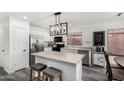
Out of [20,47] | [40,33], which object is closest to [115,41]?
[40,33]

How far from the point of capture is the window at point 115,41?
4.04m

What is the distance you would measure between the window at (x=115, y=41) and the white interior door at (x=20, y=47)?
4.16 metres

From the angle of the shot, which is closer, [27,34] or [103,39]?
[27,34]

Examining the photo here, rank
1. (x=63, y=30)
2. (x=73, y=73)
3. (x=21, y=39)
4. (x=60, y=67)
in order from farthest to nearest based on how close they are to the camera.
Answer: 1. (x=21, y=39)
2. (x=63, y=30)
3. (x=60, y=67)
4. (x=73, y=73)

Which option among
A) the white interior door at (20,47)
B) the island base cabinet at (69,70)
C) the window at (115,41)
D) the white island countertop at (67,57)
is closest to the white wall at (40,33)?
the white interior door at (20,47)

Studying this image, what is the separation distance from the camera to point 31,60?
160 inches

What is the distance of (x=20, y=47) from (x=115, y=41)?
15.4ft

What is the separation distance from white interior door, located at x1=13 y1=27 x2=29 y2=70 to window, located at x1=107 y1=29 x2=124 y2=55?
4.16 metres

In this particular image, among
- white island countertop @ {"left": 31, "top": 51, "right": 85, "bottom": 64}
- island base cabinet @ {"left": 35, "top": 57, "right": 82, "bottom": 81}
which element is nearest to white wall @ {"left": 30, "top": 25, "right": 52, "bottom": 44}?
white island countertop @ {"left": 31, "top": 51, "right": 85, "bottom": 64}
